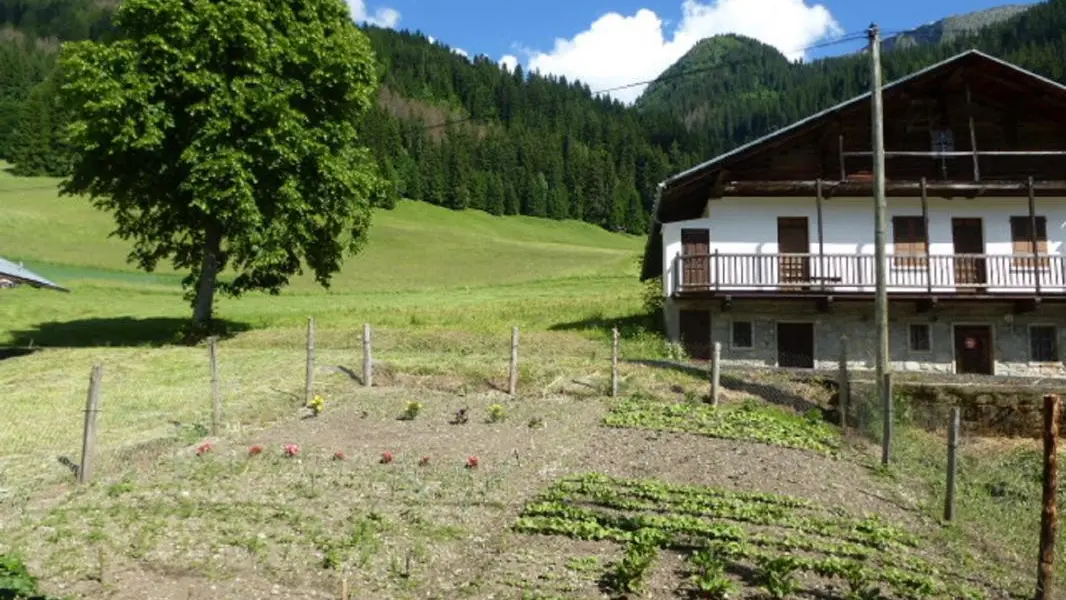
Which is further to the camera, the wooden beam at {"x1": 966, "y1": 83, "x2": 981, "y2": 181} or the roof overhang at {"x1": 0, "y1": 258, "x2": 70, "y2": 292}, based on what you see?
the wooden beam at {"x1": 966, "y1": 83, "x2": 981, "y2": 181}

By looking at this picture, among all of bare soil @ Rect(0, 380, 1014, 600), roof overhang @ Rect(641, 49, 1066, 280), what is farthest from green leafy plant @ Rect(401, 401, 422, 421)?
roof overhang @ Rect(641, 49, 1066, 280)

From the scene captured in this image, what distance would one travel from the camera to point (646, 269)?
37.8 m

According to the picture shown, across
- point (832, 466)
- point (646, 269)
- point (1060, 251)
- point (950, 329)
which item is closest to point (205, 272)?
point (646, 269)

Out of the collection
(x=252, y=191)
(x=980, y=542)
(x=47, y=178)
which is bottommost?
(x=980, y=542)

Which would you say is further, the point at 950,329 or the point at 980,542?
the point at 950,329

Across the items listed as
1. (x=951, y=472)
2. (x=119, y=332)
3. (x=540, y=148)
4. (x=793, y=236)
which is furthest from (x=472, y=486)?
(x=540, y=148)

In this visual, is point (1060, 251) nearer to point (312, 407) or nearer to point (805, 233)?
point (805, 233)

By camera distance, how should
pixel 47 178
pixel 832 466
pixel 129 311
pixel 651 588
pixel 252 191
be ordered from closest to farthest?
pixel 651 588, pixel 832 466, pixel 252 191, pixel 129 311, pixel 47 178

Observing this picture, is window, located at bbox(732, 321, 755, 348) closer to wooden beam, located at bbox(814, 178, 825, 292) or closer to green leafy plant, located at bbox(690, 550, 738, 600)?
wooden beam, located at bbox(814, 178, 825, 292)

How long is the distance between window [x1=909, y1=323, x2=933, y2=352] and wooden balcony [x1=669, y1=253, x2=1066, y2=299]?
4.31ft

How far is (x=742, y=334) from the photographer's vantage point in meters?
28.5

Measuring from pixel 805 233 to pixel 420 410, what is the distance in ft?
54.2

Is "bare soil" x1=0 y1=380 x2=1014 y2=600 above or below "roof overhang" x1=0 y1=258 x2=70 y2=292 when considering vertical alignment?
below

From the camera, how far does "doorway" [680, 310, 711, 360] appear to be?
2866cm
